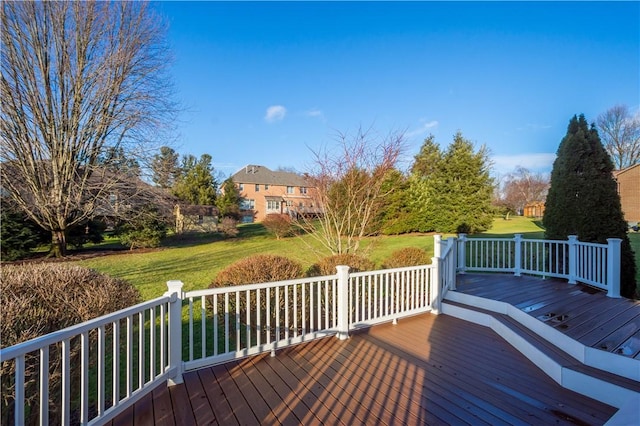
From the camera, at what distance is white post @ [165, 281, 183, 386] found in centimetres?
276

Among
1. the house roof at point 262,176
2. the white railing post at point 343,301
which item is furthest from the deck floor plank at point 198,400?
the house roof at point 262,176

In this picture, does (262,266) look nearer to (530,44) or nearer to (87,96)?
(530,44)

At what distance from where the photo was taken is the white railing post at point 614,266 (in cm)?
488

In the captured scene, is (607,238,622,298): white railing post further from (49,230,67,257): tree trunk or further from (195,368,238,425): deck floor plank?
(49,230,67,257): tree trunk

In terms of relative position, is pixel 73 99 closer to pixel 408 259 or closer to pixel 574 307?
pixel 408 259

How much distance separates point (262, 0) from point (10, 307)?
8.23 meters

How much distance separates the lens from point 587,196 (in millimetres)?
6375

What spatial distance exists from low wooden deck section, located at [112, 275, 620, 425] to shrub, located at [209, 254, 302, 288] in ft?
3.29

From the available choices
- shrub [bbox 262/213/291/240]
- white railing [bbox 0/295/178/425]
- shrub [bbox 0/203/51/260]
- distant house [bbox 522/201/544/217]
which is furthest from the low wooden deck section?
distant house [bbox 522/201/544/217]

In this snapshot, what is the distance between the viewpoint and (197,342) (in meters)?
4.42

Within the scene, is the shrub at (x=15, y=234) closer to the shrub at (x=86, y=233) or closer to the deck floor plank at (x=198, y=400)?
the shrub at (x=86, y=233)

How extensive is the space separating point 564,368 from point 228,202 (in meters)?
27.6

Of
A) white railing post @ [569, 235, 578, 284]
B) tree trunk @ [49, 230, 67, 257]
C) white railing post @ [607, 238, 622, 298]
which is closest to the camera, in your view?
white railing post @ [607, 238, 622, 298]

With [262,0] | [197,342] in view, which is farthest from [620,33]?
[197,342]
